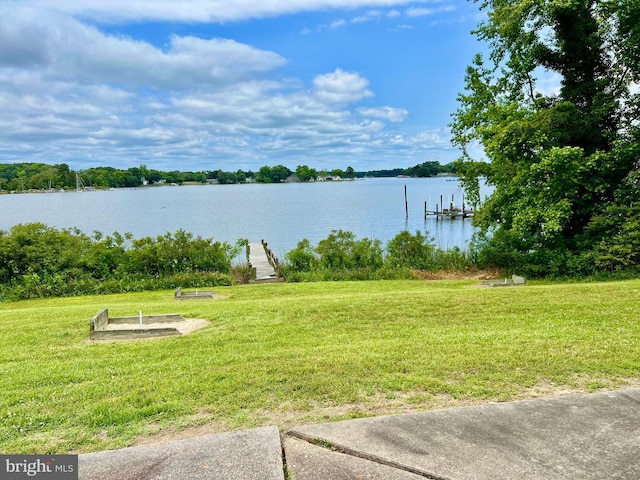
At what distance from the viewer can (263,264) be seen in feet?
64.5

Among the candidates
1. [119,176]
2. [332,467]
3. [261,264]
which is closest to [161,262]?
[261,264]

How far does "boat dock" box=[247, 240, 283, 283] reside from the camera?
53.6ft

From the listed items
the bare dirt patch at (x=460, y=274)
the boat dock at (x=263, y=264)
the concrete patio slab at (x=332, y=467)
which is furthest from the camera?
the boat dock at (x=263, y=264)

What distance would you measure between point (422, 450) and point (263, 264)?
17.7 m

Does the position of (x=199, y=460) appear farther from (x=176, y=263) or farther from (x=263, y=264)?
(x=263, y=264)

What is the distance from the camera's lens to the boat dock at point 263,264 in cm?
1633

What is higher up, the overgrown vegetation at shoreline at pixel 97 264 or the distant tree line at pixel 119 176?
the distant tree line at pixel 119 176

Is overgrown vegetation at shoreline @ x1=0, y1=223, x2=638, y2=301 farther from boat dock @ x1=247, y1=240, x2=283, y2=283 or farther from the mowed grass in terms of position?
the mowed grass

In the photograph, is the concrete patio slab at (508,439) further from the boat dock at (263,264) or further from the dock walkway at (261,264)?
the dock walkway at (261,264)

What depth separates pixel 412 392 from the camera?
3211 mm

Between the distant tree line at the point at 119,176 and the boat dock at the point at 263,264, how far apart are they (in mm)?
87174

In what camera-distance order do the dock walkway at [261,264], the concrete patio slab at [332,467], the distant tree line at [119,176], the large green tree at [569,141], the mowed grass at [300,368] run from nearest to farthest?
1. the concrete patio slab at [332,467]
2. the mowed grass at [300,368]
3. the large green tree at [569,141]
4. the dock walkway at [261,264]
5. the distant tree line at [119,176]

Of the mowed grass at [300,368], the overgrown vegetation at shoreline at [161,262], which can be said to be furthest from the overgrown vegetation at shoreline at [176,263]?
the mowed grass at [300,368]

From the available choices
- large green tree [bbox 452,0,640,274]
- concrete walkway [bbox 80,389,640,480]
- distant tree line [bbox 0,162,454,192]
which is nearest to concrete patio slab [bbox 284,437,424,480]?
concrete walkway [bbox 80,389,640,480]
